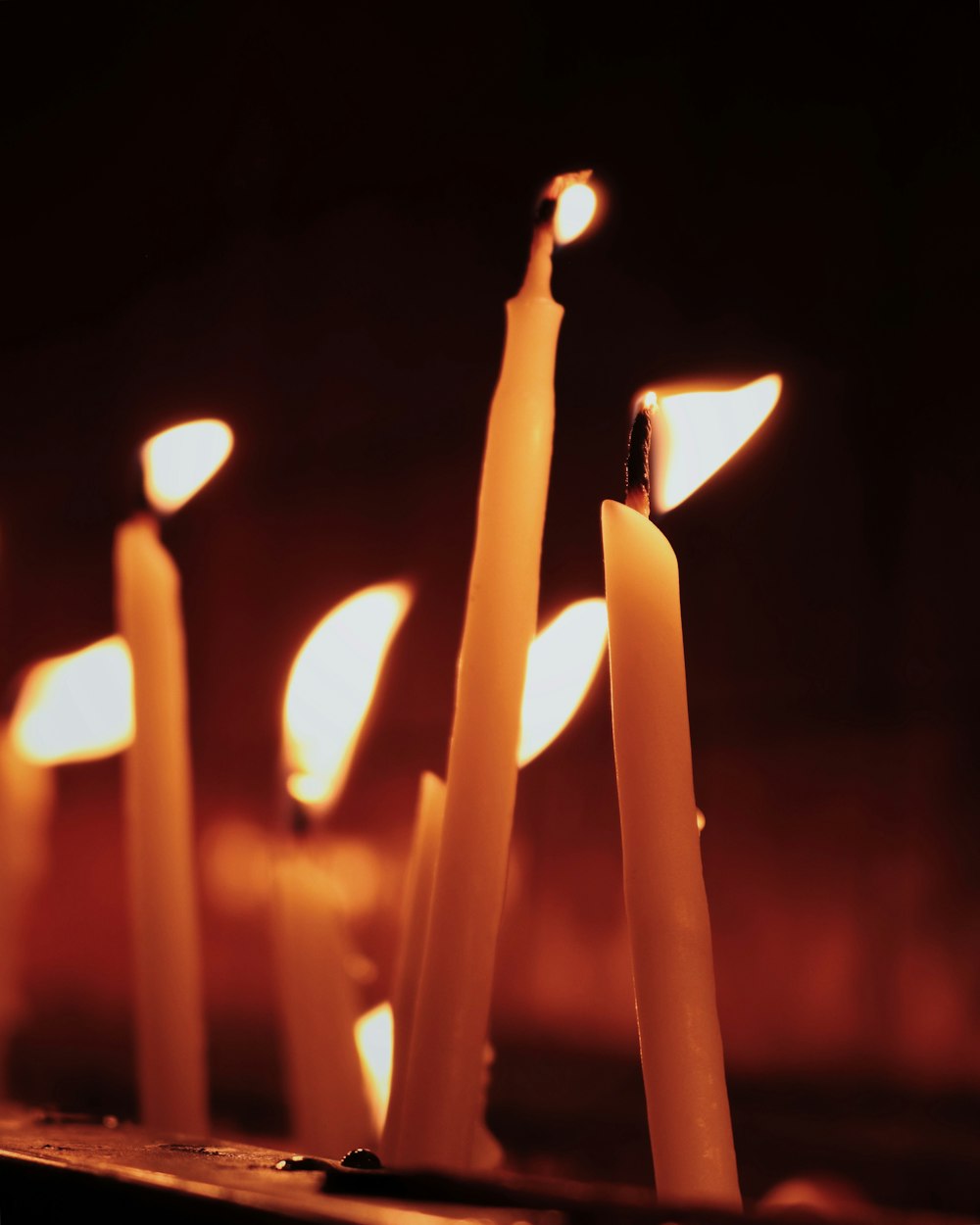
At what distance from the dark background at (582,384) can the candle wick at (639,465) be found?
47 centimetres

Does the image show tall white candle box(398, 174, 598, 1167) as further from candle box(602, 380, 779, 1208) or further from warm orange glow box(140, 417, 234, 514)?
warm orange glow box(140, 417, 234, 514)

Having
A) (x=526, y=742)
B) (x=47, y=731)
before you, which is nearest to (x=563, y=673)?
(x=526, y=742)

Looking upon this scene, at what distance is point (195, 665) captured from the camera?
1.02 m

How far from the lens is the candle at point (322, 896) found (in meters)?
0.36

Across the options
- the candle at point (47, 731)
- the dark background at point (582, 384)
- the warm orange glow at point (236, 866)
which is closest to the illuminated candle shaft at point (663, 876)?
the candle at point (47, 731)

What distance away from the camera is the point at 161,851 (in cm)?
38

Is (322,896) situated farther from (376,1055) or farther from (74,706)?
(74,706)

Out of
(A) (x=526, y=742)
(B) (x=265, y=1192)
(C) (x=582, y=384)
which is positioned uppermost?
(C) (x=582, y=384)

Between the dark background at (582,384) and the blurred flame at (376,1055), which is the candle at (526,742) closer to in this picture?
the blurred flame at (376,1055)

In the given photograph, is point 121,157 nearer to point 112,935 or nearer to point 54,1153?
point 112,935

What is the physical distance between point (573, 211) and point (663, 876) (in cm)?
17

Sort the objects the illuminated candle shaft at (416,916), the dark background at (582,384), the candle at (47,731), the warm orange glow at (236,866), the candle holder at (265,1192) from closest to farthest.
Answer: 1. the candle holder at (265,1192)
2. the illuminated candle shaft at (416,916)
3. the candle at (47,731)
4. the dark background at (582,384)
5. the warm orange glow at (236,866)

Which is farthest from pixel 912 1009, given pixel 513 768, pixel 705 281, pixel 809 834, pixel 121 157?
pixel 121 157

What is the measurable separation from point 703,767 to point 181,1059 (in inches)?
18.6
